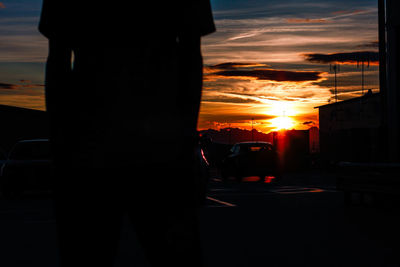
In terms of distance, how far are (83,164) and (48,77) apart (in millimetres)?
315

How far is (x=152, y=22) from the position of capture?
1.90m

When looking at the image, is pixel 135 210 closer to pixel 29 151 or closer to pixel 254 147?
pixel 29 151

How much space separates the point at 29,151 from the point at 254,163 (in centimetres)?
1158

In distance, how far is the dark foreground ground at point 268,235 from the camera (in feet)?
22.2

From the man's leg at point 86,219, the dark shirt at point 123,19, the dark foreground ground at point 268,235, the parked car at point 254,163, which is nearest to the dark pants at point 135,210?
the man's leg at point 86,219

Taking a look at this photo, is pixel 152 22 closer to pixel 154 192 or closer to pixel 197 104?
pixel 197 104

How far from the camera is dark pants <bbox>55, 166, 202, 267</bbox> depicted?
1.83 m

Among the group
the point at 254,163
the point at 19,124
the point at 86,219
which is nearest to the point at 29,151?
the point at 254,163

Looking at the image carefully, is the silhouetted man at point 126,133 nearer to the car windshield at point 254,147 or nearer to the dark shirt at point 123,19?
the dark shirt at point 123,19

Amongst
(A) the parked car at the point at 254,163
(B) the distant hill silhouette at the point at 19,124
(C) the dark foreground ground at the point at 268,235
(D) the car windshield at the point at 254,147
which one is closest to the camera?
(C) the dark foreground ground at the point at 268,235

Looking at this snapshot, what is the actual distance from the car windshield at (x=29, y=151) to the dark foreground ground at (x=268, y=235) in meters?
2.42

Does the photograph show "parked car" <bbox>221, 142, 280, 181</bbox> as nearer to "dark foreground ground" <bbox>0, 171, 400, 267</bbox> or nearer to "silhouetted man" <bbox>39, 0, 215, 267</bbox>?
"dark foreground ground" <bbox>0, 171, 400, 267</bbox>

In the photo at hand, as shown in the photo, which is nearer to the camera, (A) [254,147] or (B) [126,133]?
(B) [126,133]

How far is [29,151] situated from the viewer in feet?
54.6
